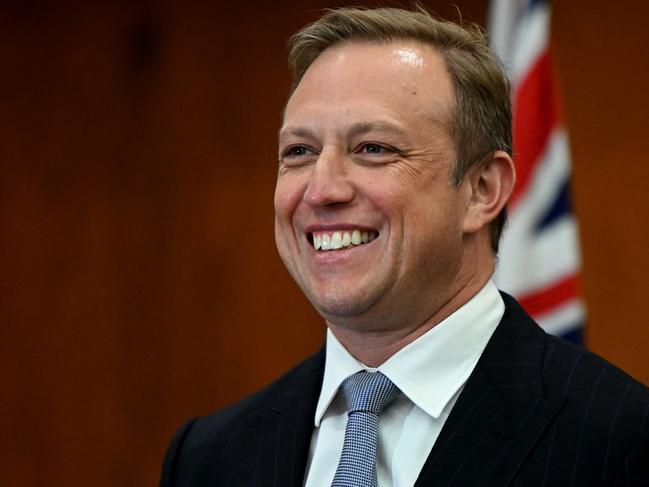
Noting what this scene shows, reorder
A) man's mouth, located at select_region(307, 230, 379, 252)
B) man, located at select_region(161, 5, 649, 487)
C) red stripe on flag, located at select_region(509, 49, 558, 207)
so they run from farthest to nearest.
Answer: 1. red stripe on flag, located at select_region(509, 49, 558, 207)
2. man's mouth, located at select_region(307, 230, 379, 252)
3. man, located at select_region(161, 5, 649, 487)

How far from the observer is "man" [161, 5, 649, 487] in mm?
1927

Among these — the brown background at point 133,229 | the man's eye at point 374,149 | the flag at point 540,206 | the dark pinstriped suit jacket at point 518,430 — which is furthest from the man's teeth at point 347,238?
the brown background at point 133,229

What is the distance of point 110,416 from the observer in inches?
163

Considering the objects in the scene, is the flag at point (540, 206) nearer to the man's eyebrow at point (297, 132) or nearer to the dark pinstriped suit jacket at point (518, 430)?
the dark pinstriped suit jacket at point (518, 430)

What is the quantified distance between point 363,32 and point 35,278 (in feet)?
7.84

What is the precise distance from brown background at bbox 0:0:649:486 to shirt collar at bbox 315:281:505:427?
1.98 meters

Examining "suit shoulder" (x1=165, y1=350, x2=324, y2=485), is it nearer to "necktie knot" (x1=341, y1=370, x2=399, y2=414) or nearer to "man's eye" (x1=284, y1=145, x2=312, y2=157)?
"necktie knot" (x1=341, y1=370, x2=399, y2=414)

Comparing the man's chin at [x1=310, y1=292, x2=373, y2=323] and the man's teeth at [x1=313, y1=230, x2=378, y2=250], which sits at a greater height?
the man's teeth at [x1=313, y1=230, x2=378, y2=250]

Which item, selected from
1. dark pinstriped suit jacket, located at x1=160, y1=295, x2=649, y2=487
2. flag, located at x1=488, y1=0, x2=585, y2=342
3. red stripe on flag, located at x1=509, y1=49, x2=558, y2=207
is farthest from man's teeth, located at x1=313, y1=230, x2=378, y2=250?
red stripe on flag, located at x1=509, y1=49, x2=558, y2=207

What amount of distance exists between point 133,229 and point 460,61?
222 centimetres

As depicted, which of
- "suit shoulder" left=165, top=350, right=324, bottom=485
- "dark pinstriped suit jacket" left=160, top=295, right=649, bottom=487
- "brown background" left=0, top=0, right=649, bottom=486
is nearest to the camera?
"dark pinstriped suit jacket" left=160, top=295, right=649, bottom=487

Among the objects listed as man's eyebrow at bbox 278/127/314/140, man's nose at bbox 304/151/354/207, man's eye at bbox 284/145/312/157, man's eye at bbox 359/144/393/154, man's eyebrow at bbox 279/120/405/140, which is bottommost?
man's nose at bbox 304/151/354/207

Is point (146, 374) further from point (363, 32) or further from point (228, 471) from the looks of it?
point (363, 32)

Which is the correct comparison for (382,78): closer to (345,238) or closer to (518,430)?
(345,238)
